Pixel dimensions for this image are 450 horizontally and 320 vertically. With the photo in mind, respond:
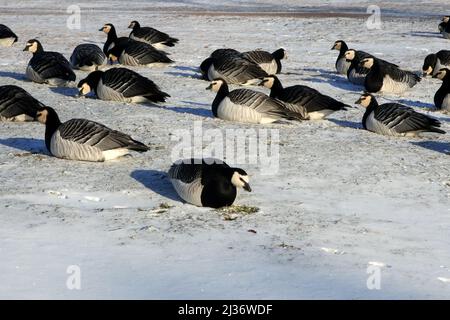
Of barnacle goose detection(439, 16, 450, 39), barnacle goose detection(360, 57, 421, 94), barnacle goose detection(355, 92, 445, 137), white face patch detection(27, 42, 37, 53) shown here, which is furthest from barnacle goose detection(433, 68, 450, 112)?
barnacle goose detection(439, 16, 450, 39)

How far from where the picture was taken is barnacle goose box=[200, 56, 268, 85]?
53.3ft

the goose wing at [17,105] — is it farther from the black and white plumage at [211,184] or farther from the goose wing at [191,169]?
the black and white plumage at [211,184]

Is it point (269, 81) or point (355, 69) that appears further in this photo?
point (355, 69)

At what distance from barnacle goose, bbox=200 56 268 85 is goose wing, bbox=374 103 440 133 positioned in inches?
161

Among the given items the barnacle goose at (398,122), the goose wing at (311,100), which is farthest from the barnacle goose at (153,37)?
the barnacle goose at (398,122)

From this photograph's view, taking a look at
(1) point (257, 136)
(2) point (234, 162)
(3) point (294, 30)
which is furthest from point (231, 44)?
(2) point (234, 162)

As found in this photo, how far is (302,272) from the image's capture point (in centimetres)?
697

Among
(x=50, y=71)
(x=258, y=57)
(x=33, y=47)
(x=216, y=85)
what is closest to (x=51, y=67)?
(x=50, y=71)

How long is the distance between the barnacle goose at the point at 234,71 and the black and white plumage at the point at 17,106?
15.5 feet

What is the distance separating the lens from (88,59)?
17.4m

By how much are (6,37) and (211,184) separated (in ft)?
45.4

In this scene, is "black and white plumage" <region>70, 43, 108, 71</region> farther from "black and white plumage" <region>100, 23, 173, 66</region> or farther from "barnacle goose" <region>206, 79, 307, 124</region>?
"barnacle goose" <region>206, 79, 307, 124</region>

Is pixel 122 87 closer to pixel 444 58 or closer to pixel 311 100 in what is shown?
pixel 311 100

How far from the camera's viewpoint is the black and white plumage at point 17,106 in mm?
12422
